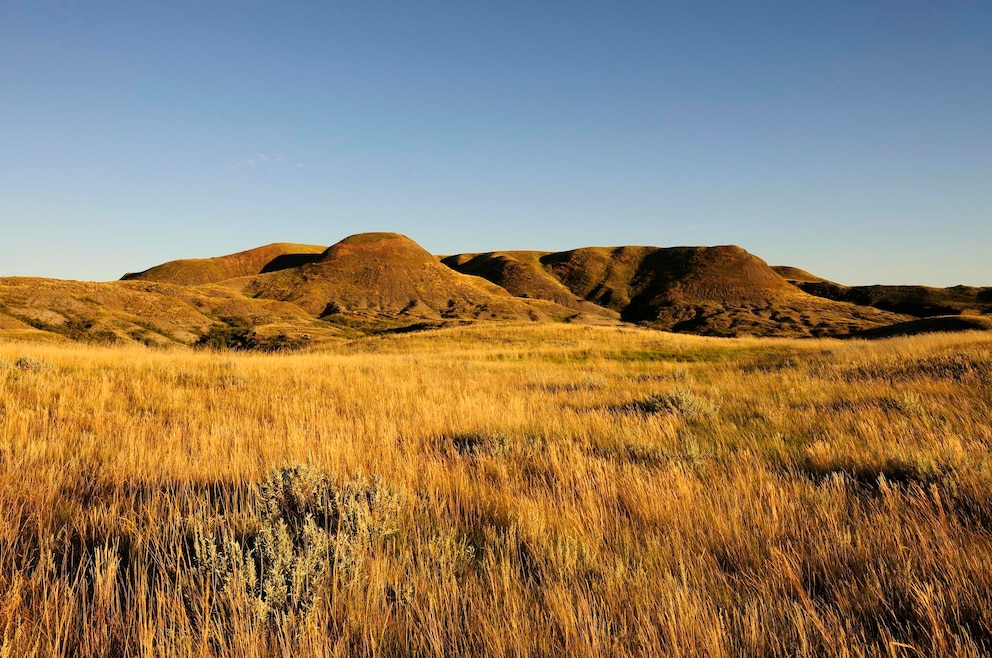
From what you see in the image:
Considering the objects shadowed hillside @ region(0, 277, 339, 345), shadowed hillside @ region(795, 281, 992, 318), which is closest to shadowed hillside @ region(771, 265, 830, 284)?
shadowed hillside @ region(795, 281, 992, 318)

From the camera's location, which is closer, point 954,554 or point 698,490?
point 954,554

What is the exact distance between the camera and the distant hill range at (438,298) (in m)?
42.3

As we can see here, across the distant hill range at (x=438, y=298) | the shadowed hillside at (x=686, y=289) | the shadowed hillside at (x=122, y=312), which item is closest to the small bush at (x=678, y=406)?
the distant hill range at (x=438, y=298)

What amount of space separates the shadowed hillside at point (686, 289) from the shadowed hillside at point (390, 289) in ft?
89.3

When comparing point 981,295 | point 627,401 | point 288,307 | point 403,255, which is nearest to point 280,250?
point 403,255

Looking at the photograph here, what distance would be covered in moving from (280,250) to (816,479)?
190 metres

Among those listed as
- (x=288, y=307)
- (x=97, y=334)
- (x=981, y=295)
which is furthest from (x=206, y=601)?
(x=981, y=295)

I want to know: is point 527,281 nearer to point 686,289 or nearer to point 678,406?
point 686,289

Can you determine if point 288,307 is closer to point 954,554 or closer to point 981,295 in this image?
point 954,554

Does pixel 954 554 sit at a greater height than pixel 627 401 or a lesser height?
greater

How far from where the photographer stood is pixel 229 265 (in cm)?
15338

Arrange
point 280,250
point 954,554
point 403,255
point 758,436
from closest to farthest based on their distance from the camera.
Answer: point 954,554 → point 758,436 → point 403,255 → point 280,250

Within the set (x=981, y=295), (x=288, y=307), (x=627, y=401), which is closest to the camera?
(x=627, y=401)

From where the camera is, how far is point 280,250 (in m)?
173
